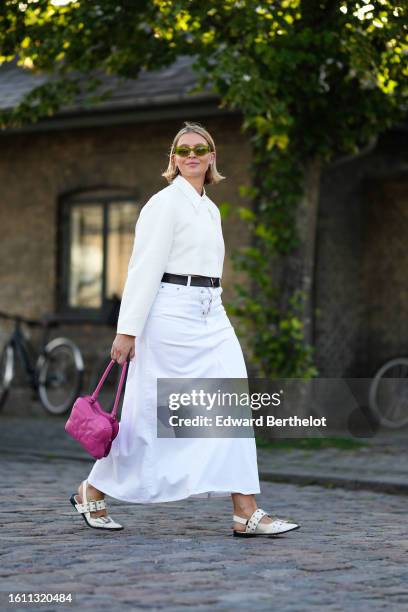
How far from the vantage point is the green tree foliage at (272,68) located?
1028 centimetres

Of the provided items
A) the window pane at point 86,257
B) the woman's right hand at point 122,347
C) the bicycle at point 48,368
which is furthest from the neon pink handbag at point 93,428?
the window pane at point 86,257

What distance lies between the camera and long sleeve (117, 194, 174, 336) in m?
6.02

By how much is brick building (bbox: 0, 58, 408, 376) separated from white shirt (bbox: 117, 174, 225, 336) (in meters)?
7.13

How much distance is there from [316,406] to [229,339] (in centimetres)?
781

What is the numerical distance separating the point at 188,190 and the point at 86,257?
391 inches

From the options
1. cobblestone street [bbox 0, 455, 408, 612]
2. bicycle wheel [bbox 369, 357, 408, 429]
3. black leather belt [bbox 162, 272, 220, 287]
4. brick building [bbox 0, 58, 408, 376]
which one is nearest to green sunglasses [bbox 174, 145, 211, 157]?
black leather belt [bbox 162, 272, 220, 287]

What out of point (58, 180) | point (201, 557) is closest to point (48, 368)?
point (58, 180)

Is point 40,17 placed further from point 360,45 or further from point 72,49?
point 360,45

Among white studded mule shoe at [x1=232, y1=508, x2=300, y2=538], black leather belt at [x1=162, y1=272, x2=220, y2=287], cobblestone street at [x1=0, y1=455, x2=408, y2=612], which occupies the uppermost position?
black leather belt at [x1=162, y1=272, x2=220, y2=287]

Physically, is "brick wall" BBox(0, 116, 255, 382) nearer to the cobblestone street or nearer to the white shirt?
the cobblestone street

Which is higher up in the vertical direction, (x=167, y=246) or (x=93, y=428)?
(x=167, y=246)

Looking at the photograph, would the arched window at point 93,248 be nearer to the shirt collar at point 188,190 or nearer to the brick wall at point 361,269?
the brick wall at point 361,269

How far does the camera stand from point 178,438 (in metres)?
6.09

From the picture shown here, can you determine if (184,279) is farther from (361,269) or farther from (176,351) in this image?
(361,269)
